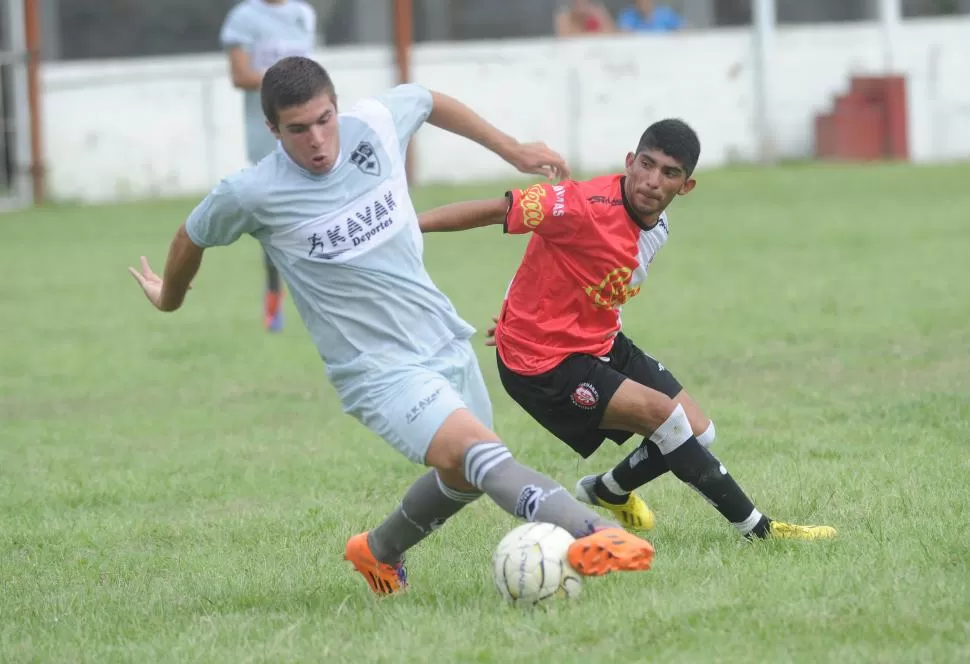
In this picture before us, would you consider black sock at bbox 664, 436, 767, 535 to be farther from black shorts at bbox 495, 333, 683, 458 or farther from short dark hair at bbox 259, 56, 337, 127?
short dark hair at bbox 259, 56, 337, 127

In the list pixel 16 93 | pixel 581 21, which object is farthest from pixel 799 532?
pixel 581 21

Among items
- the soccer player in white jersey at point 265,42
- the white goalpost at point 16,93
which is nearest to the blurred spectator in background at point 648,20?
the white goalpost at point 16,93

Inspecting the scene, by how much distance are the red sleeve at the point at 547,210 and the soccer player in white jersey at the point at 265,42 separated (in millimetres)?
5553

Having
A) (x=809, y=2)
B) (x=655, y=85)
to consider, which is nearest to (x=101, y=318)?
(x=655, y=85)

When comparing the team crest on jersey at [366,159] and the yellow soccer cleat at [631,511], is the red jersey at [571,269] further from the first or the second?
the team crest on jersey at [366,159]

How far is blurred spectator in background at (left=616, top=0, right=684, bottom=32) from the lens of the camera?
71.6 ft

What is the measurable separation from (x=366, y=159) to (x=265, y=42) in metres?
6.35

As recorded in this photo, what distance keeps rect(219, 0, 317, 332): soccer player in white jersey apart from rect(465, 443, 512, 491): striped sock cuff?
649 centimetres

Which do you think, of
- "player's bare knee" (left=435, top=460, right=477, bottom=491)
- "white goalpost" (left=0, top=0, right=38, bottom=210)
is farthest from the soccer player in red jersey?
"white goalpost" (left=0, top=0, right=38, bottom=210)

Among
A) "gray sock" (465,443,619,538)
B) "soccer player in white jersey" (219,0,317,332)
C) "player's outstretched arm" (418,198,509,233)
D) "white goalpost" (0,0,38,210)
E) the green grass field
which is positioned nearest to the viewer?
the green grass field

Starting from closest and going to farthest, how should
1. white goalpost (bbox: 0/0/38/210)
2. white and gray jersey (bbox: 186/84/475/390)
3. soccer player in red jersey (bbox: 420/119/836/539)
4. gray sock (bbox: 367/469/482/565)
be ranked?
white and gray jersey (bbox: 186/84/475/390)
gray sock (bbox: 367/469/482/565)
soccer player in red jersey (bbox: 420/119/836/539)
white goalpost (bbox: 0/0/38/210)

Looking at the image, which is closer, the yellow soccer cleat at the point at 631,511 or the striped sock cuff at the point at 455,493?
the striped sock cuff at the point at 455,493

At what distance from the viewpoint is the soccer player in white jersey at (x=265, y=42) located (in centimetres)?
1066

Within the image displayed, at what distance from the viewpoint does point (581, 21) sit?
70.0ft
